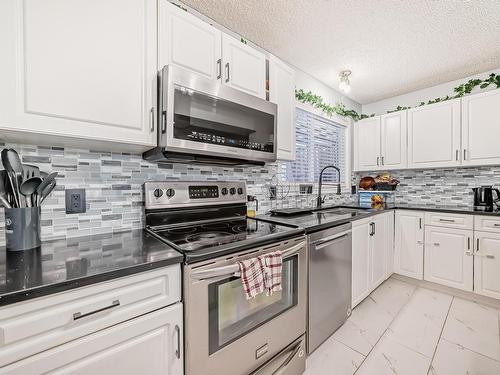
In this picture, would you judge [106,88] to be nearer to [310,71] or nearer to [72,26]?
[72,26]

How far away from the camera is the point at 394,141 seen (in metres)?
3.05

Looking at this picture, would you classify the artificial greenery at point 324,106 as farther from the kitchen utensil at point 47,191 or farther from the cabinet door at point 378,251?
the kitchen utensil at point 47,191

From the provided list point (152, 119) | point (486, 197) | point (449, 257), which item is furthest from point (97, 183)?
point (486, 197)

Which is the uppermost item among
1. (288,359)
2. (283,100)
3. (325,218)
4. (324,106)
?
(324,106)

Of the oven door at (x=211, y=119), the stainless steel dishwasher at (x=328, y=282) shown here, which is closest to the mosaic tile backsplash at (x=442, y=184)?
the stainless steel dishwasher at (x=328, y=282)

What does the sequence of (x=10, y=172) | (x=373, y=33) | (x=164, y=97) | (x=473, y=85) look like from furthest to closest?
(x=473, y=85) < (x=373, y=33) < (x=164, y=97) < (x=10, y=172)

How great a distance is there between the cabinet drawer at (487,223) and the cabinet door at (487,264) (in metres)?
0.05

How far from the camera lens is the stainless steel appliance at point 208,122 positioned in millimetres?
1191

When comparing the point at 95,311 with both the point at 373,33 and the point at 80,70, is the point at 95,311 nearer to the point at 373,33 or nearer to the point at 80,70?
the point at 80,70

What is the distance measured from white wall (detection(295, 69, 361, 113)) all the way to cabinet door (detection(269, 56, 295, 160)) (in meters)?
0.75

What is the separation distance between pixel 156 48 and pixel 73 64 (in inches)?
16.1

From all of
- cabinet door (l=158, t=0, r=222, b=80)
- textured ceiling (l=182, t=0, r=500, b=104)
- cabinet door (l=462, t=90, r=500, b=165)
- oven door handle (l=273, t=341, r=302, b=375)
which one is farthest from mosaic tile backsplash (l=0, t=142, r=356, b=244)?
cabinet door (l=462, t=90, r=500, b=165)

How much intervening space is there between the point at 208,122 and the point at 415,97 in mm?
3184

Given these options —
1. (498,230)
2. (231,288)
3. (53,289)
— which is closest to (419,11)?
(498,230)
